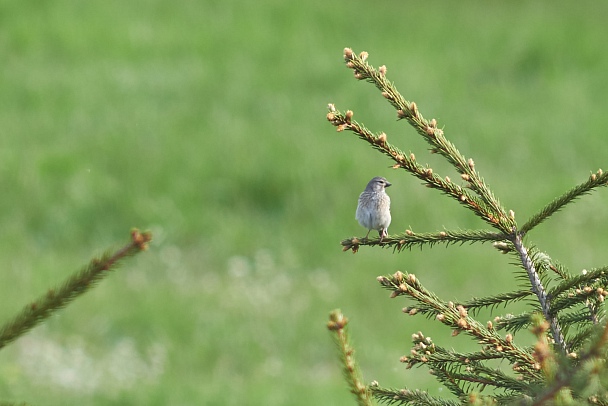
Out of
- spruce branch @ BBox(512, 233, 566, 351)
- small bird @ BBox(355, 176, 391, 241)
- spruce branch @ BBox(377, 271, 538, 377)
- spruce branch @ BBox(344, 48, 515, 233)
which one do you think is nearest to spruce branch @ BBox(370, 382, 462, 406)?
spruce branch @ BBox(377, 271, 538, 377)

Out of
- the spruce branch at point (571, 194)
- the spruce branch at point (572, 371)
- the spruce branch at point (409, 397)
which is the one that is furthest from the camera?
the spruce branch at point (571, 194)

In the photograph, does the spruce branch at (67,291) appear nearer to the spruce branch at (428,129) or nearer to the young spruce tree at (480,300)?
the young spruce tree at (480,300)

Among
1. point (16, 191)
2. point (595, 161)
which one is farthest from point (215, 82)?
point (595, 161)

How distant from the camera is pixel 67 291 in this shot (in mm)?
2000

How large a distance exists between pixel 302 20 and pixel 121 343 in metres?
14.0

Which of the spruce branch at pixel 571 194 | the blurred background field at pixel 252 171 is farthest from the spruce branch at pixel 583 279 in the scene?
the blurred background field at pixel 252 171

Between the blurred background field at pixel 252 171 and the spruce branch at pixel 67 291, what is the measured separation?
1049cm

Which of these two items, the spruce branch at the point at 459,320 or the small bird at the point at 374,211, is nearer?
the spruce branch at the point at 459,320

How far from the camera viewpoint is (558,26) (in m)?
26.6

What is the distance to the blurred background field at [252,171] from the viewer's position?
15289 millimetres

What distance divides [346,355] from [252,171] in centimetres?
1789

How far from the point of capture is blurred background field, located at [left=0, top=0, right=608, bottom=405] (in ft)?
50.2

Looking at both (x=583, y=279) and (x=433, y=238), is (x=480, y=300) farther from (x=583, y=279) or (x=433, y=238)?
(x=583, y=279)

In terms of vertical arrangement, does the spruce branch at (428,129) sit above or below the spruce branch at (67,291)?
above
